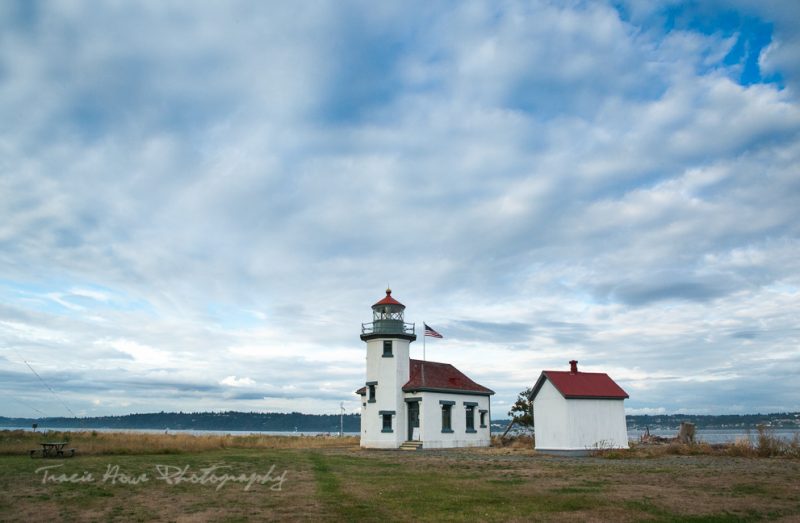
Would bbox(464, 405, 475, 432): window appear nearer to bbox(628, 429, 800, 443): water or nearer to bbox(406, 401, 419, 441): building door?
bbox(406, 401, 419, 441): building door

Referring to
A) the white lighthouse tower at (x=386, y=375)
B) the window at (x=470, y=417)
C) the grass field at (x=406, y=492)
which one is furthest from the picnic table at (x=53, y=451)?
the window at (x=470, y=417)

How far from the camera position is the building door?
127 feet

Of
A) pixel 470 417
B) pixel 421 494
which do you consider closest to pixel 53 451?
pixel 421 494

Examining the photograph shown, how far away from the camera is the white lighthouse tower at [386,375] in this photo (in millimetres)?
38250

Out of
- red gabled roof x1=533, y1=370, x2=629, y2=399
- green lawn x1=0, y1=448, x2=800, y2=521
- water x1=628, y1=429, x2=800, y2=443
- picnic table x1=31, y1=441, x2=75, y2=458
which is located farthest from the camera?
red gabled roof x1=533, y1=370, x2=629, y2=399

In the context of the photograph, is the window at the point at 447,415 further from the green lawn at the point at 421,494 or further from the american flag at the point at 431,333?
the green lawn at the point at 421,494

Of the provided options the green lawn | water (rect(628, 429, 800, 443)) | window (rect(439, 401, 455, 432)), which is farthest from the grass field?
window (rect(439, 401, 455, 432))

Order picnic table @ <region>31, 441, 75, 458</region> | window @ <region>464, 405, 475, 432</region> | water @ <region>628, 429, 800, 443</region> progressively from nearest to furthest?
picnic table @ <region>31, 441, 75, 458</region>, water @ <region>628, 429, 800, 443</region>, window @ <region>464, 405, 475, 432</region>

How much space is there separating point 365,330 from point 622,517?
96.8 feet

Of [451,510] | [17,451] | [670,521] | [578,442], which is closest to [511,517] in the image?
[451,510]

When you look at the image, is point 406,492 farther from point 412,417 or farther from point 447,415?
point 447,415

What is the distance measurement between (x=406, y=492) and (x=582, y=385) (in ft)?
67.0

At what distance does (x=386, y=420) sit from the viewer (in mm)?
38469

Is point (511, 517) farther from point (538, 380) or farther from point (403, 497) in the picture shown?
point (538, 380)
